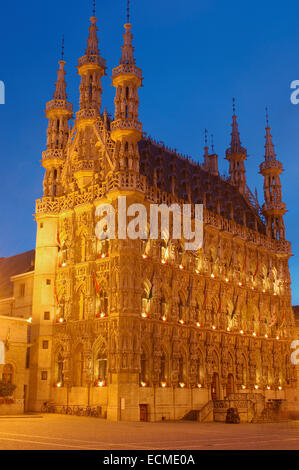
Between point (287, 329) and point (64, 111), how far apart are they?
1501 inches

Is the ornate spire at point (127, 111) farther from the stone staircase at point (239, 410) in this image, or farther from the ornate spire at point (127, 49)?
the stone staircase at point (239, 410)

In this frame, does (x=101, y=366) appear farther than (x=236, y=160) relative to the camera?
No

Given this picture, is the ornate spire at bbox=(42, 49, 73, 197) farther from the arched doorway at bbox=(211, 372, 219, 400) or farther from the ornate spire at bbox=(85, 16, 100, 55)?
the arched doorway at bbox=(211, 372, 219, 400)

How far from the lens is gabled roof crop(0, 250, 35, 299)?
226ft

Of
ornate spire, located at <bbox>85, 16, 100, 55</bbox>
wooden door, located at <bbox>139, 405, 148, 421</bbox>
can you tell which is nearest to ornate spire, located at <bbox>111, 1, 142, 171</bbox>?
ornate spire, located at <bbox>85, 16, 100, 55</bbox>

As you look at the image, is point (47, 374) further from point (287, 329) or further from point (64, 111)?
point (287, 329)

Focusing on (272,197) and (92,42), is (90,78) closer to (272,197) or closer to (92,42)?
(92,42)

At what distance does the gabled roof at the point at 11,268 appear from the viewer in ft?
226

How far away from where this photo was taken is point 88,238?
2132 inches

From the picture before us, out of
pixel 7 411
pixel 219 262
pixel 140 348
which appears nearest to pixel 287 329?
pixel 219 262

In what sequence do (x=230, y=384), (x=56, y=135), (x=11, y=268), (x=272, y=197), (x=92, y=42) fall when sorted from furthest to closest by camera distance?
(x=272, y=197), (x=11, y=268), (x=230, y=384), (x=56, y=135), (x=92, y=42)

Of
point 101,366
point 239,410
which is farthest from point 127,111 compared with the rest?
point 239,410

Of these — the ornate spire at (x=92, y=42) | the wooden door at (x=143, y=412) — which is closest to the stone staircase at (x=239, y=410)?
the wooden door at (x=143, y=412)

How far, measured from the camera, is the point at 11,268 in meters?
73.7
